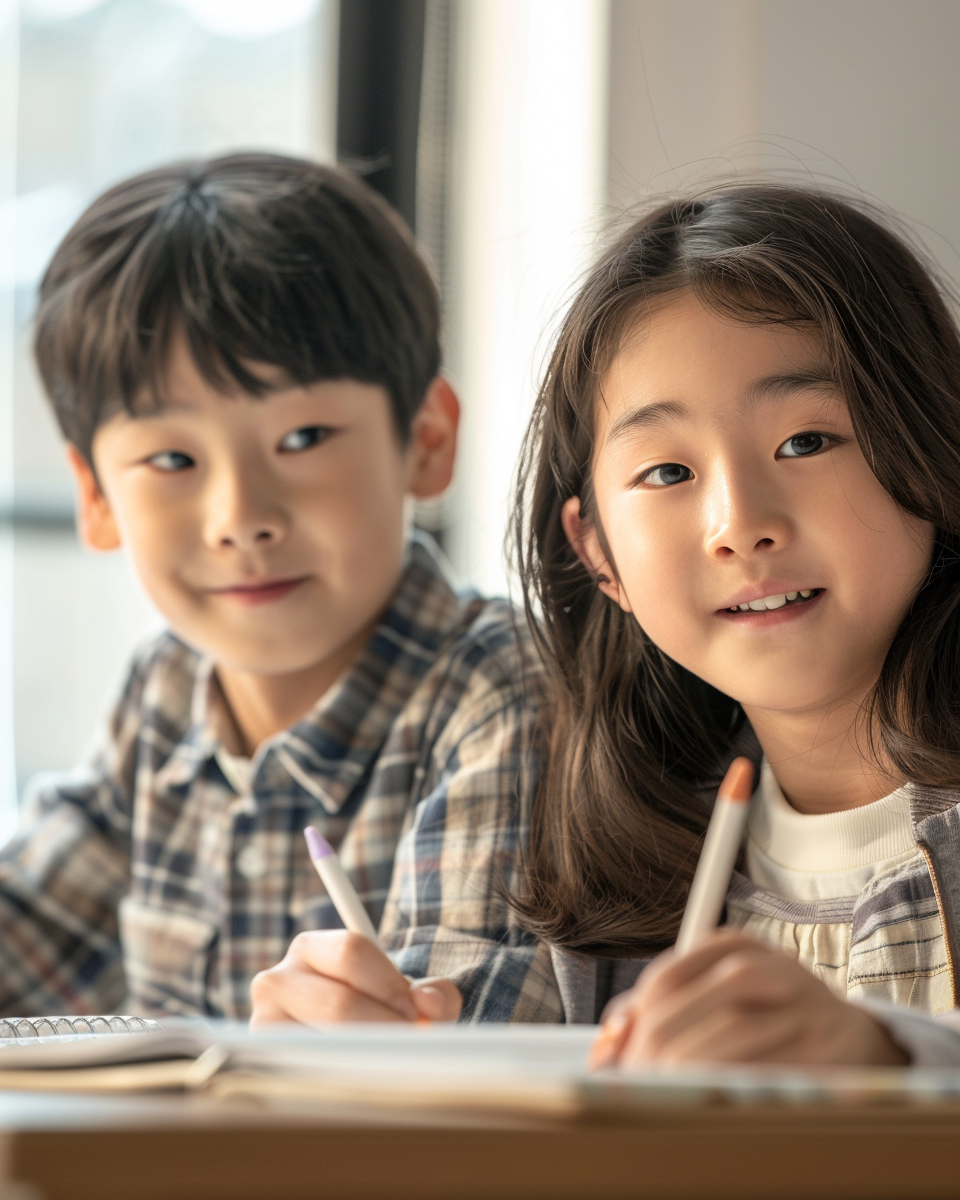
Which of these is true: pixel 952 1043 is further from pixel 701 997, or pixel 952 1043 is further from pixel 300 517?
pixel 300 517

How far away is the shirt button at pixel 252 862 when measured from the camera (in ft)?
3.23

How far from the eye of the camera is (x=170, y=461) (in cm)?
93

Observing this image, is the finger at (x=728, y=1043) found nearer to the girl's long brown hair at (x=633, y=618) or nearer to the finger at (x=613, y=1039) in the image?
the finger at (x=613, y=1039)

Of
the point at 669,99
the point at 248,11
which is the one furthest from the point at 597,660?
the point at 248,11

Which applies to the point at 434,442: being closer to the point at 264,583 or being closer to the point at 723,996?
the point at 264,583

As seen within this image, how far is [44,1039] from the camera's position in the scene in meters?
0.56

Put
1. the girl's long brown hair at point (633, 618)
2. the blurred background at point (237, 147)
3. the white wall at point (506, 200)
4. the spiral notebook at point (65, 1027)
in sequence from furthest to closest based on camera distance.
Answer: the blurred background at point (237, 147), the white wall at point (506, 200), the girl's long brown hair at point (633, 618), the spiral notebook at point (65, 1027)

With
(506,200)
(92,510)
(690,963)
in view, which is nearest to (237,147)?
(506,200)

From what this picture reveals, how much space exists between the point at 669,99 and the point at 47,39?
0.87m

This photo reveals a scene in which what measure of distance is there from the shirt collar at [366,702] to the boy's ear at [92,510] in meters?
0.22

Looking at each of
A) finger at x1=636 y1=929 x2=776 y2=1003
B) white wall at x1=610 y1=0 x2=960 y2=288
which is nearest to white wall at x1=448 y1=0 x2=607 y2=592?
white wall at x1=610 y1=0 x2=960 y2=288

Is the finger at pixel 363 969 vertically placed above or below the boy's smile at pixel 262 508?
below

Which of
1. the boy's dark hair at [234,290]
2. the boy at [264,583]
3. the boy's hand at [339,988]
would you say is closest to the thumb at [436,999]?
the boy's hand at [339,988]

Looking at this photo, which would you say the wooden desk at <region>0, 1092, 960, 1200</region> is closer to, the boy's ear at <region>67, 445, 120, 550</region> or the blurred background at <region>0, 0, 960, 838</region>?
the boy's ear at <region>67, 445, 120, 550</region>
